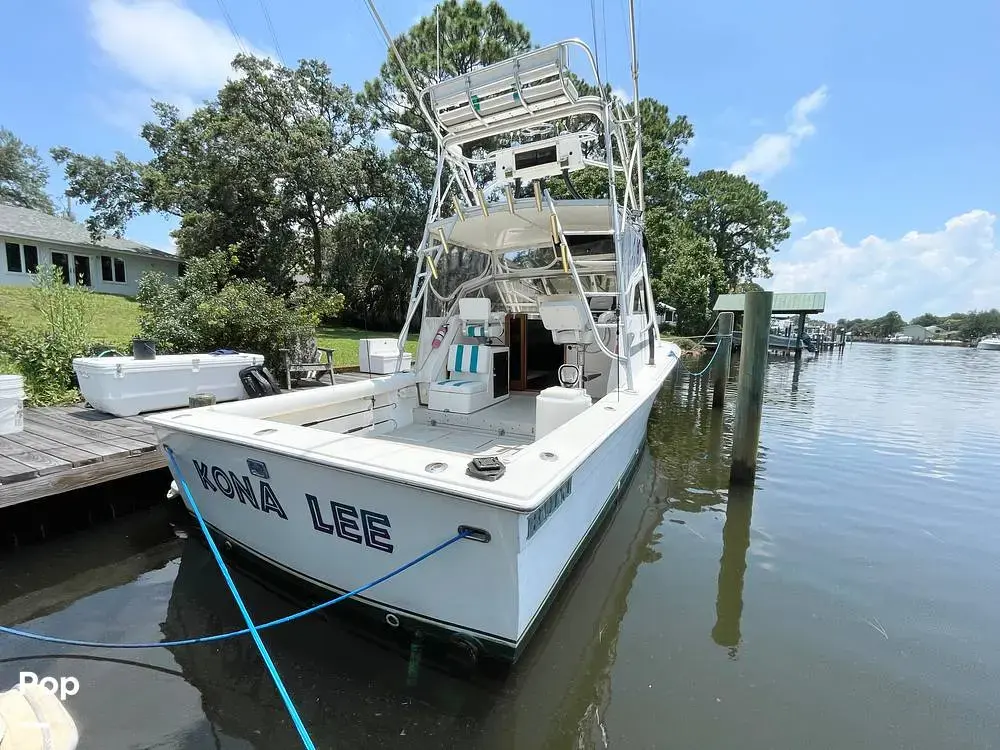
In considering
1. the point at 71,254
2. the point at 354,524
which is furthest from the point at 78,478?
Answer: the point at 71,254

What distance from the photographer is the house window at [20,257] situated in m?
17.3

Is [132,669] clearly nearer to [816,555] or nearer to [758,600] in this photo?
[758,600]

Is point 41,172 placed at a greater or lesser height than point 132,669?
greater

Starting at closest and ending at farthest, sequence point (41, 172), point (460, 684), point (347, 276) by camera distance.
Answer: point (460, 684) → point (347, 276) → point (41, 172)

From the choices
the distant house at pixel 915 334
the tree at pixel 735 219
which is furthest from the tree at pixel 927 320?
the tree at pixel 735 219

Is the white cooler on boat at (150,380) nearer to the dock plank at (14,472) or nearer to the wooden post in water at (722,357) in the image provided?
the dock plank at (14,472)

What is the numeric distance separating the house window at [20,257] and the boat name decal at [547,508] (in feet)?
75.6

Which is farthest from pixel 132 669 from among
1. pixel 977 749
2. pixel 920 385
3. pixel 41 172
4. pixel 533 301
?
pixel 41 172

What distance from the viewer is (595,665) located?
2875mm

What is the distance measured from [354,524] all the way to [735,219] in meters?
39.2

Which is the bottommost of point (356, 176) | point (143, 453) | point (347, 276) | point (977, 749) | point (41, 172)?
point (977, 749)

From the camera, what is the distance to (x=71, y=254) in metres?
19.0

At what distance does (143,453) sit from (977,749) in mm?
6164

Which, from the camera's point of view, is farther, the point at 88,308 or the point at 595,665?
the point at 88,308
